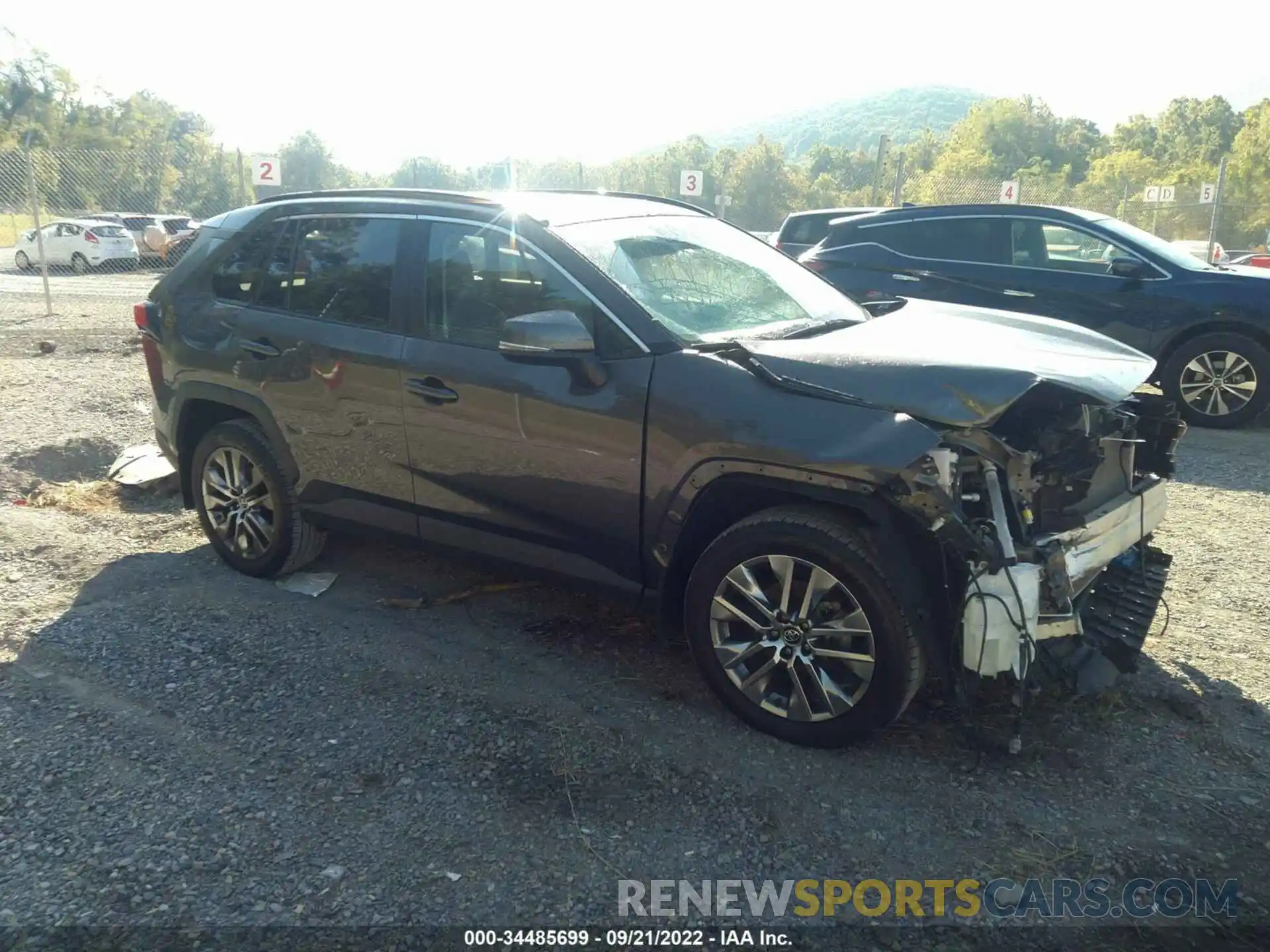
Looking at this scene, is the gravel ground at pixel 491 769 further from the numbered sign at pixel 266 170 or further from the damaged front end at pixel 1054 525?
the numbered sign at pixel 266 170

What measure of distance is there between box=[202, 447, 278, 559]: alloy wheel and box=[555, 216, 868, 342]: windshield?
2.11 metres

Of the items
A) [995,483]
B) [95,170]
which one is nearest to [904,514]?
[995,483]

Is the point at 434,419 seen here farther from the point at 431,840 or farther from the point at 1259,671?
the point at 1259,671

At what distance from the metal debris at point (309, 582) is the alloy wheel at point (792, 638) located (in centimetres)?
230

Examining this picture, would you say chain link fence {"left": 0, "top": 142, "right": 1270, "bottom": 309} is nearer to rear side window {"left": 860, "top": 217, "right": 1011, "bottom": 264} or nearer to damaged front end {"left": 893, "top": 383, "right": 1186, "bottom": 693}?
rear side window {"left": 860, "top": 217, "right": 1011, "bottom": 264}

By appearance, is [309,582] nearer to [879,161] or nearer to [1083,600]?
[1083,600]

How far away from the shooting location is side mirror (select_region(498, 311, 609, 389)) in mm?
3520

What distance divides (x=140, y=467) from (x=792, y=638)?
4989mm

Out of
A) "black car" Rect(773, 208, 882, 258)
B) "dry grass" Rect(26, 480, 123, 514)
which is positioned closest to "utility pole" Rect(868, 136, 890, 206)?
"black car" Rect(773, 208, 882, 258)

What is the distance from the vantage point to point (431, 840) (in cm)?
Result: 296

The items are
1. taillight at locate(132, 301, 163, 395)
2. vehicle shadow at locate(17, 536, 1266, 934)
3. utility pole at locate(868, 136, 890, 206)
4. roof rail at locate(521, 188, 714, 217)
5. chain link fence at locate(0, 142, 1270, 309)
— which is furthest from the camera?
chain link fence at locate(0, 142, 1270, 309)

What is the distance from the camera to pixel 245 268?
4.80 meters

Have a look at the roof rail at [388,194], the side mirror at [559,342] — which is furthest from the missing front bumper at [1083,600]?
the roof rail at [388,194]

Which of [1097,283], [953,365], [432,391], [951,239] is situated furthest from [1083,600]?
[951,239]
